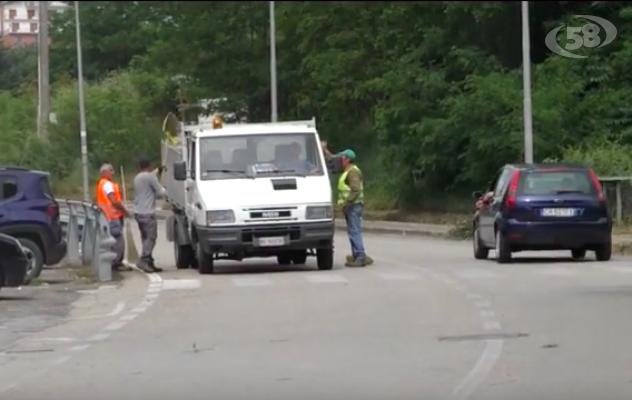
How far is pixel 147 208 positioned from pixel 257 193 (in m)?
2.25

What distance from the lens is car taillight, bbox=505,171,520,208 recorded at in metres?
24.6

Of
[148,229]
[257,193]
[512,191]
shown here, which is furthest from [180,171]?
[512,191]

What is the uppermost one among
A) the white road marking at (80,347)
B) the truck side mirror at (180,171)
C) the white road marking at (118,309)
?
the truck side mirror at (180,171)

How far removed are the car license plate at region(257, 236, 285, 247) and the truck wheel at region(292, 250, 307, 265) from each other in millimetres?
1144

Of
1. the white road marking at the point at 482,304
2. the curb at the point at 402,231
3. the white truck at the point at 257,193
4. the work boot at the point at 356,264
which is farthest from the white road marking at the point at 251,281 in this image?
the curb at the point at 402,231

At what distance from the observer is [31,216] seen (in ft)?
76.3

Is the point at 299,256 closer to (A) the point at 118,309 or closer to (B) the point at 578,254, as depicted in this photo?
(B) the point at 578,254

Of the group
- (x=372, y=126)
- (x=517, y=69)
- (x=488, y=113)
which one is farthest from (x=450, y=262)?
(x=372, y=126)

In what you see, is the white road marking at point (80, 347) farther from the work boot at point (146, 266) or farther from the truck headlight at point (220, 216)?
the work boot at point (146, 266)

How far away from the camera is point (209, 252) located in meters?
23.4

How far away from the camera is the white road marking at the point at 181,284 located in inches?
834

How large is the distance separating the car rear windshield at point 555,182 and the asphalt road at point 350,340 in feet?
7.09

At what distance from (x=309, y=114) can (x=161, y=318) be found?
3790 cm

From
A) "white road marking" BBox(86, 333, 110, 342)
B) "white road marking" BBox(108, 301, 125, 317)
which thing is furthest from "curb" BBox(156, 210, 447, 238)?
"white road marking" BBox(86, 333, 110, 342)
